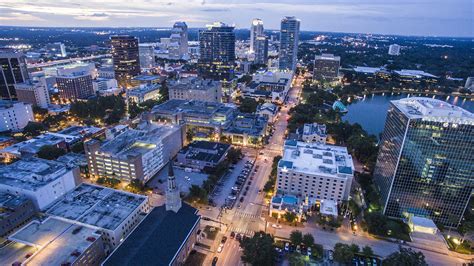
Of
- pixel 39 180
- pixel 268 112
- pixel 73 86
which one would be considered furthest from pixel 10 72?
pixel 268 112

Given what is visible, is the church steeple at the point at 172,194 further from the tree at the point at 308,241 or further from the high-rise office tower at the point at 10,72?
the high-rise office tower at the point at 10,72

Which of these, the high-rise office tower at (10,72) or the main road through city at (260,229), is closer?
the main road through city at (260,229)

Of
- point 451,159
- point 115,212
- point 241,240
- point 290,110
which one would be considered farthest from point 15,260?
point 290,110

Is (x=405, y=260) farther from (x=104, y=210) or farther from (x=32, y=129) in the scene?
(x=32, y=129)

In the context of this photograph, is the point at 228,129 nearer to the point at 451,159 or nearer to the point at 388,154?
the point at 388,154

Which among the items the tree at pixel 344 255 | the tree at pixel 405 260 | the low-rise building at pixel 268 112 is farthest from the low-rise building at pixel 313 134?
the tree at pixel 405 260

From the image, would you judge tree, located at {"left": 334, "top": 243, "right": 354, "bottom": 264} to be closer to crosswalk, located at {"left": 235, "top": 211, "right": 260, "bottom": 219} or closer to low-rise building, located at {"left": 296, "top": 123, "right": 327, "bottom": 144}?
crosswalk, located at {"left": 235, "top": 211, "right": 260, "bottom": 219}
